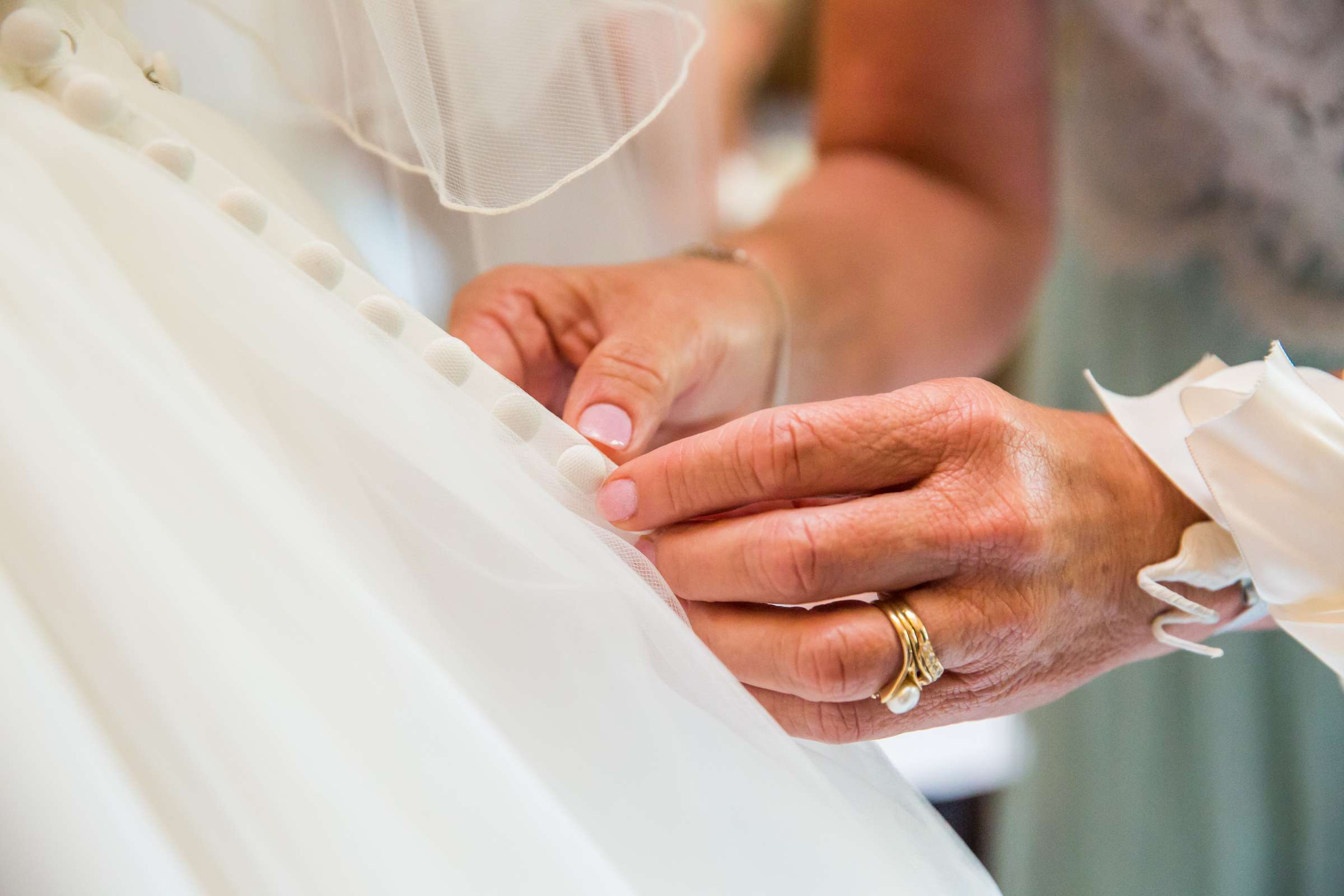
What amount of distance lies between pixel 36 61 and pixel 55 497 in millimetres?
175

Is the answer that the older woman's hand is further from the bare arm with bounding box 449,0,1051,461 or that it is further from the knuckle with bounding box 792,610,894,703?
the bare arm with bounding box 449,0,1051,461

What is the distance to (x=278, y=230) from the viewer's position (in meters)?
0.38

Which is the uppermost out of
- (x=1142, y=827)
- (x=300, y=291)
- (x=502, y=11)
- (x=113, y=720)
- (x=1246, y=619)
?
(x=502, y=11)

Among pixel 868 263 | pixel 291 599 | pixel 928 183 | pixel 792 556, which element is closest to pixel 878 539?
pixel 792 556

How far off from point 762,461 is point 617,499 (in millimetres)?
66

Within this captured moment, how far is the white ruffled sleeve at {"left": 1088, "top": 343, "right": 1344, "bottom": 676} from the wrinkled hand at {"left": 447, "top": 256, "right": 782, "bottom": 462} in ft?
0.71

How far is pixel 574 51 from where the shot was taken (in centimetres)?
48

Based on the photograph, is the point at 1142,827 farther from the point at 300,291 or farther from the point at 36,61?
the point at 36,61

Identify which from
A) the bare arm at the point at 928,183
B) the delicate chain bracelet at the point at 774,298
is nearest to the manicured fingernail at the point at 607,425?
the delicate chain bracelet at the point at 774,298

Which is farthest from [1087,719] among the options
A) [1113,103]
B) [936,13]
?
[936,13]

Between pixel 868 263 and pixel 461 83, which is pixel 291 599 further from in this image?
pixel 868 263

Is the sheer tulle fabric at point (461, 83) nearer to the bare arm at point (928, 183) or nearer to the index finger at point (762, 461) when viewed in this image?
the index finger at point (762, 461)

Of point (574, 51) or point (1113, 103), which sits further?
point (1113, 103)

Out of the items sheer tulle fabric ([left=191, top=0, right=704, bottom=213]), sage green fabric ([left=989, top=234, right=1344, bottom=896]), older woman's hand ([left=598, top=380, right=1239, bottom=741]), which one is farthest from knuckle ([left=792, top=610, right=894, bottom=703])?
sage green fabric ([left=989, top=234, right=1344, bottom=896])
